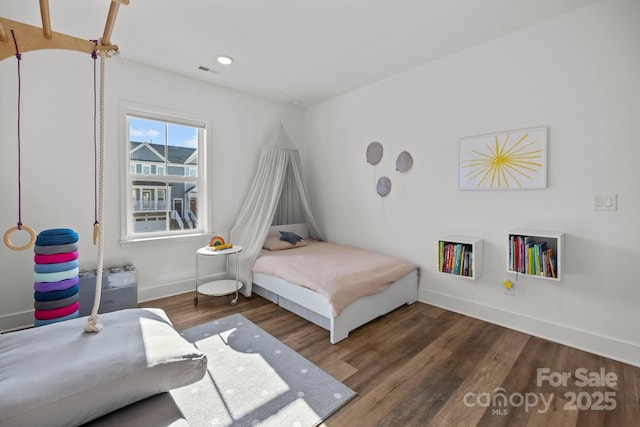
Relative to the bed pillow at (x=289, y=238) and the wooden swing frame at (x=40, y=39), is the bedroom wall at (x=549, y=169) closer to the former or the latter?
the bed pillow at (x=289, y=238)

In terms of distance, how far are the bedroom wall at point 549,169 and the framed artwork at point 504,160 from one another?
0.07 m

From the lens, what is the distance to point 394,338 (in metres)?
2.50

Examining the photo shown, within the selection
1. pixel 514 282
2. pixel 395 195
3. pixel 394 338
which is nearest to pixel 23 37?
pixel 394 338

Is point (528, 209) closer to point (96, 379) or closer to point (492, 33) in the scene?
point (492, 33)

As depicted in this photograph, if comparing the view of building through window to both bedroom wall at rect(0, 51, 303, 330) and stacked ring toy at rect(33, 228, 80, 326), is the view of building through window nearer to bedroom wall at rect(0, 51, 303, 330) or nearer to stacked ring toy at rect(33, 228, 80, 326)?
bedroom wall at rect(0, 51, 303, 330)

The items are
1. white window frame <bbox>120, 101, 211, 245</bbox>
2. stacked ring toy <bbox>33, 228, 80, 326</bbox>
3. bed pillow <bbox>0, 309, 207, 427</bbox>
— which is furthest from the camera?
white window frame <bbox>120, 101, 211, 245</bbox>

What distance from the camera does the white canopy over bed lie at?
355cm

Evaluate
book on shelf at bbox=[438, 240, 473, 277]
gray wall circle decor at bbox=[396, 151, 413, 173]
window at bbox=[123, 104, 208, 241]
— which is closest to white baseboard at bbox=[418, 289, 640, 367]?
book on shelf at bbox=[438, 240, 473, 277]

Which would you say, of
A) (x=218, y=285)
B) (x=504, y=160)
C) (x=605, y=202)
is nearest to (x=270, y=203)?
(x=218, y=285)

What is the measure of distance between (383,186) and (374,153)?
443 mm

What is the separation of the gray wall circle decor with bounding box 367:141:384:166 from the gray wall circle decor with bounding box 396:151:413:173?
28 centimetres

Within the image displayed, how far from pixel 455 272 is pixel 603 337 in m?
1.11

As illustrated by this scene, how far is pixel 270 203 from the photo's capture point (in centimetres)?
384

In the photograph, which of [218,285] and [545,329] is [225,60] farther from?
[545,329]
